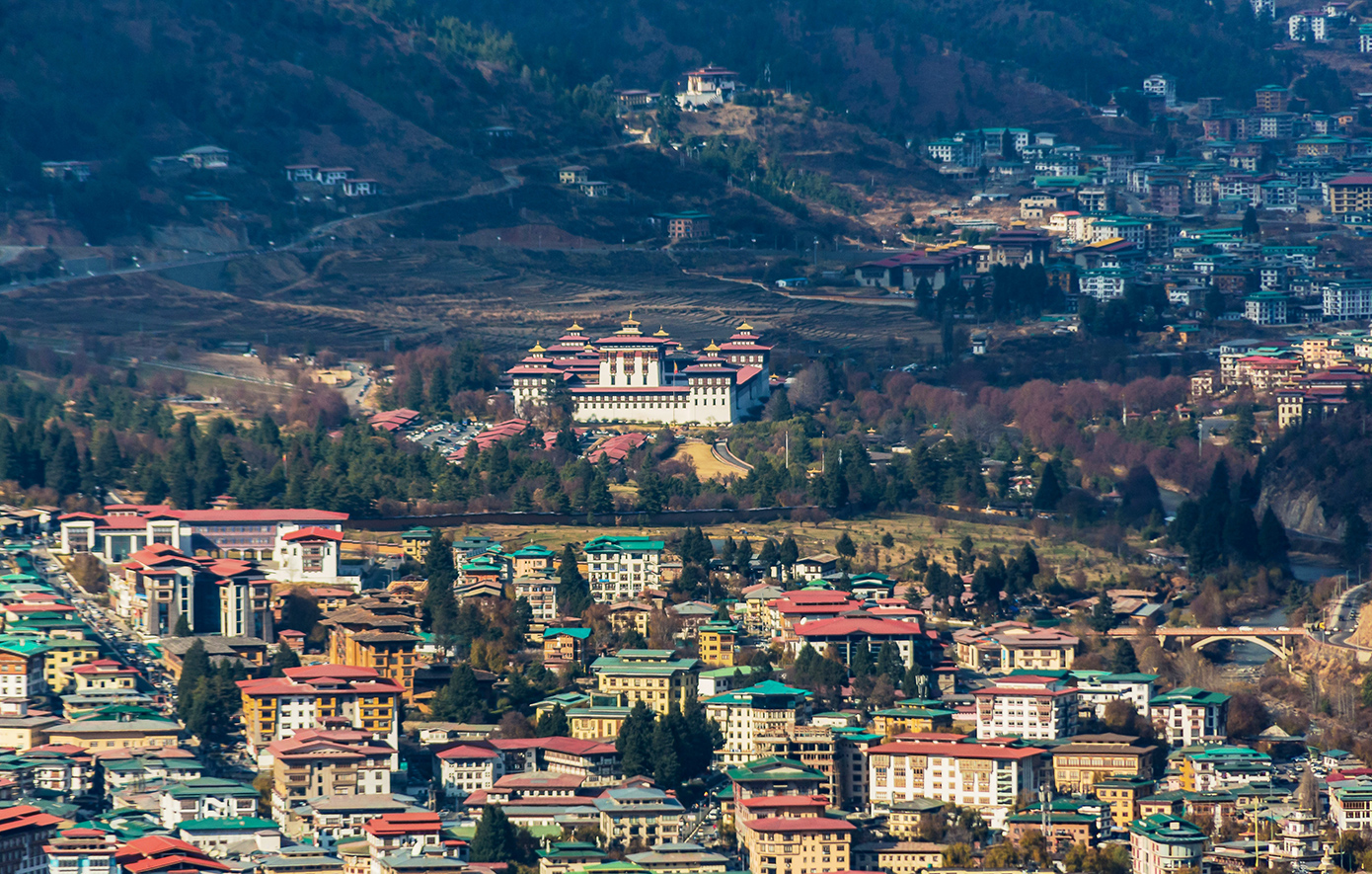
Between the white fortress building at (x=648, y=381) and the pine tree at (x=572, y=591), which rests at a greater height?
the white fortress building at (x=648, y=381)

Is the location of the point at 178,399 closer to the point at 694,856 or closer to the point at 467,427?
the point at 467,427

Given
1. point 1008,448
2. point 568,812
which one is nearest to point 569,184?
point 1008,448

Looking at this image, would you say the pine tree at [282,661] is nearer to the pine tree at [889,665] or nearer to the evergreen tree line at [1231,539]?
the pine tree at [889,665]

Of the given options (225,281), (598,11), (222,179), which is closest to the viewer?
(225,281)

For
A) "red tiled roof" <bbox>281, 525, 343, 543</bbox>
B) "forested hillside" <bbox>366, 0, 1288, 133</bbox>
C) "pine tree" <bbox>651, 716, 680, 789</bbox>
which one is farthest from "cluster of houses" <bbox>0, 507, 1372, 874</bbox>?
"forested hillside" <bbox>366, 0, 1288, 133</bbox>

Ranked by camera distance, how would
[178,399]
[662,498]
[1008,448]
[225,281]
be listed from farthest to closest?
[225,281] → [178,399] → [1008,448] → [662,498]

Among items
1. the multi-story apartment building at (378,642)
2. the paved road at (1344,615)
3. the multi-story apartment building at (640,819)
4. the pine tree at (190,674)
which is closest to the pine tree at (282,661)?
the multi-story apartment building at (378,642)
